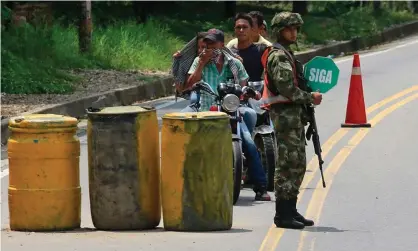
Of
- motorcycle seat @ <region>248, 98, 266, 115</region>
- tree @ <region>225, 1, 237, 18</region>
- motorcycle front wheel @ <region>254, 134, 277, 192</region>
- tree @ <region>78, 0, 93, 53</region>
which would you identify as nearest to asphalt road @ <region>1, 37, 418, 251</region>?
motorcycle front wheel @ <region>254, 134, 277, 192</region>

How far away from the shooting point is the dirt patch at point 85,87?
1787 cm

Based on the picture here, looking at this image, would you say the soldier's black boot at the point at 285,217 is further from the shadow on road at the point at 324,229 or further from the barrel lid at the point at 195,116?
the barrel lid at the point at 195,116

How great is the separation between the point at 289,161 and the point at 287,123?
0.29 metres

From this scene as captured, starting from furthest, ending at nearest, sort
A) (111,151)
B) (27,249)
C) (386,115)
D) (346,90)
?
(346,90) → (386,115) → (111,151) → (27,249)

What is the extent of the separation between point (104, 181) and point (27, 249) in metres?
0.91

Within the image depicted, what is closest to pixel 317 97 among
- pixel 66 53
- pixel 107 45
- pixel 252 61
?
pixel 252 61

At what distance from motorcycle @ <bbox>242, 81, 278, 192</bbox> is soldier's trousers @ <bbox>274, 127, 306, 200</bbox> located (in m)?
2.00

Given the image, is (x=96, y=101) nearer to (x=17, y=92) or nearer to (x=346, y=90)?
(x=17, y=92)

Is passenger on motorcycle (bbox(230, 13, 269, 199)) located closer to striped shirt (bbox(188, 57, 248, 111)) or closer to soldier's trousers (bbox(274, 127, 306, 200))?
striped shirt (bbox(188, 57, 248, 111))

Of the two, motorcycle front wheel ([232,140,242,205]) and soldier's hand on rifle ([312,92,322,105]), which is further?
motorcycle front wheel ([232,140,242,205])

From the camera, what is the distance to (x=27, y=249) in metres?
9.10

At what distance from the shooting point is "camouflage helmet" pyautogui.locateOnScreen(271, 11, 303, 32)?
9.81 metres

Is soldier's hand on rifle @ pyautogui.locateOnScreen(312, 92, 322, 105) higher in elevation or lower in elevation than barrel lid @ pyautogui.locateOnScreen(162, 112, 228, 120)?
higher

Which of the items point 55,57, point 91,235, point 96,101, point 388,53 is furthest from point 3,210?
point 388,53
